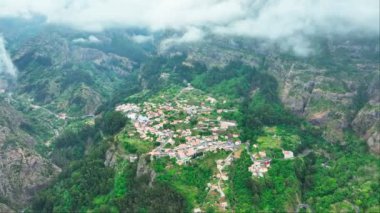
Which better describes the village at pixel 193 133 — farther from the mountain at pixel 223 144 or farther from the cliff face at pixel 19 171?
the cliff face at pixel 19 171

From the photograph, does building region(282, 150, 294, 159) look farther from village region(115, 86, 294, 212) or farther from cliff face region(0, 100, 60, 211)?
cliff face region(0, 100, 60, 211)

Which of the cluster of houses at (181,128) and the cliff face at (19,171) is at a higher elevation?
the cluster of houses at (181,128)

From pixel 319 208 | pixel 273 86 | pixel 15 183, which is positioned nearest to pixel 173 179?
pixel 319 208

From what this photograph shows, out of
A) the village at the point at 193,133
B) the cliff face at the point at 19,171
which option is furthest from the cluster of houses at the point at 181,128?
the cliff face at the point at 19,171

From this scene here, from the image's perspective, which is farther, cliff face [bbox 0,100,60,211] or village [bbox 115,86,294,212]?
cliff face [bbox 0,100,60,211]

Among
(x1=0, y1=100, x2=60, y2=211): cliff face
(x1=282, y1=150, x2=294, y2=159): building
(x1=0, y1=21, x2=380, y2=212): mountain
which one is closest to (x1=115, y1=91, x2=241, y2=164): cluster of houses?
(x1=0, y1=21, x2=380, y2=212): mountain

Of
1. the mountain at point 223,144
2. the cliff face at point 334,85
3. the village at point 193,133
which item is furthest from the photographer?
the cliff face at point 334,85
